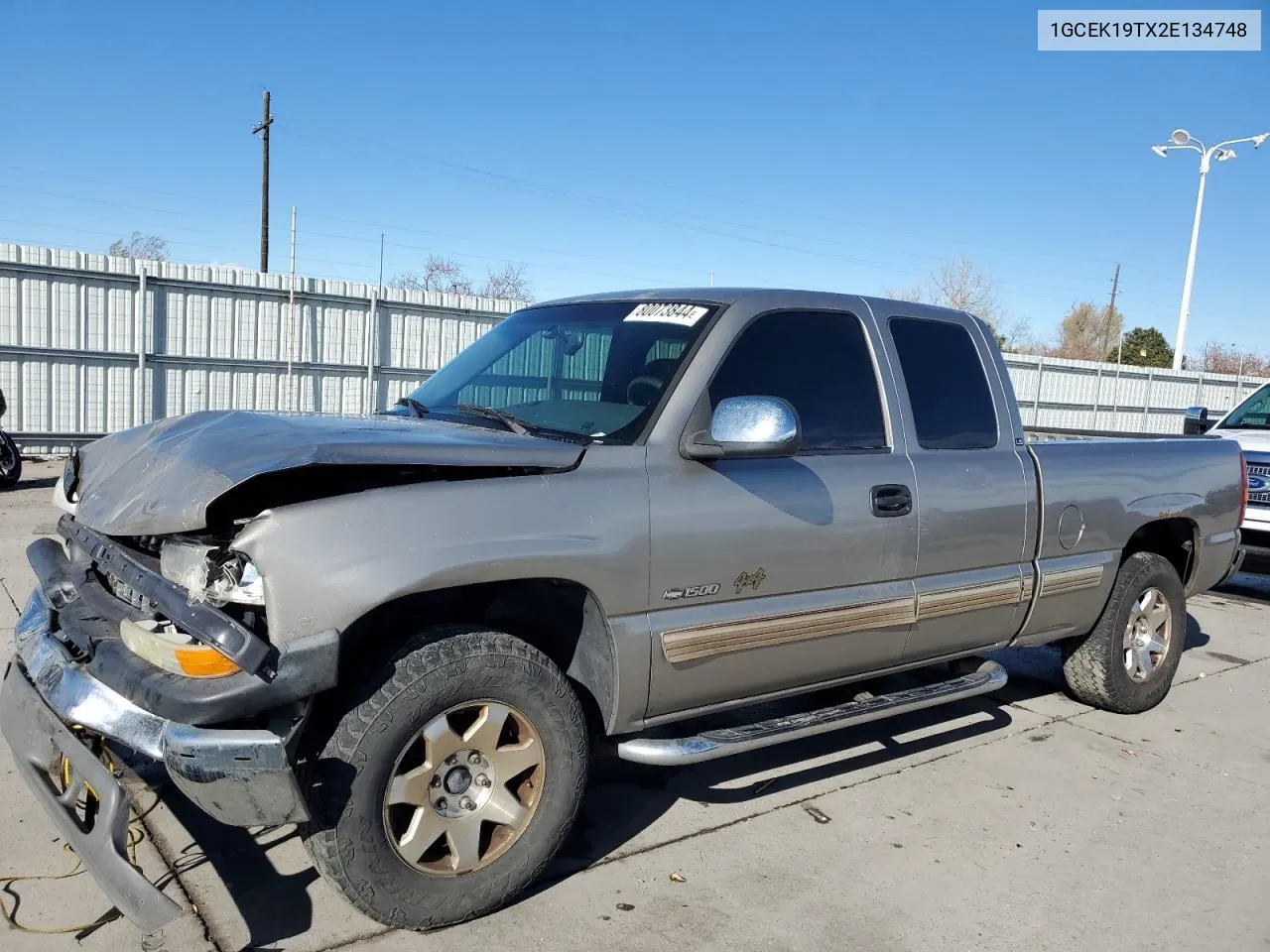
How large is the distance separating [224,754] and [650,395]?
5.90 ft

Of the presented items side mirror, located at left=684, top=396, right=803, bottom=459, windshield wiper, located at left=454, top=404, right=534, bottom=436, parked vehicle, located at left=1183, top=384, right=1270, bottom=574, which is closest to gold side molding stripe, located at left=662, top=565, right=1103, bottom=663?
side mirror, located at left=684, top=396, right=803, bottom=459

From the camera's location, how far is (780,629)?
3.62 meters

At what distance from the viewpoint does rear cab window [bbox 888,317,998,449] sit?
4.27 metres

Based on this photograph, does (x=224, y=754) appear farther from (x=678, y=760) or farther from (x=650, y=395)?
(x=650, y=395)

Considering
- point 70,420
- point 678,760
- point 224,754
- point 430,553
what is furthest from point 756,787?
point 70,420

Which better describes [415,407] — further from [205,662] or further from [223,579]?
Result: [205,662]

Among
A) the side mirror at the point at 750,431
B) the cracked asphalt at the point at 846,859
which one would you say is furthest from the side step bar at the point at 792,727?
the side mirror at the point at 750,431

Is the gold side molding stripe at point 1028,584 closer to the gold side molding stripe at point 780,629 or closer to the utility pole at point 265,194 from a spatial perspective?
the gold side molding stripe at point 780,629

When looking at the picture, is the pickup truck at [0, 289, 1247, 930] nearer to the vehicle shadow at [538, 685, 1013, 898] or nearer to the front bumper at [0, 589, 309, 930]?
the front bumper at [0, 589, 309, 930]

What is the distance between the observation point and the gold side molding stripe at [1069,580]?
466 centimetres

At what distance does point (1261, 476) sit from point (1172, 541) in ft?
12.6

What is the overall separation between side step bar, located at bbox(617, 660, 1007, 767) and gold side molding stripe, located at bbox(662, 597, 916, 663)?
29 cm

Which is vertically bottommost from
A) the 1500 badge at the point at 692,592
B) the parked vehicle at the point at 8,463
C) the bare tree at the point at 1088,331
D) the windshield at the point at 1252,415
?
the parked vehicle at the point at 8,463

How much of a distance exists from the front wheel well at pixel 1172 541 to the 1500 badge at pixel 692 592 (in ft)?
9.88
